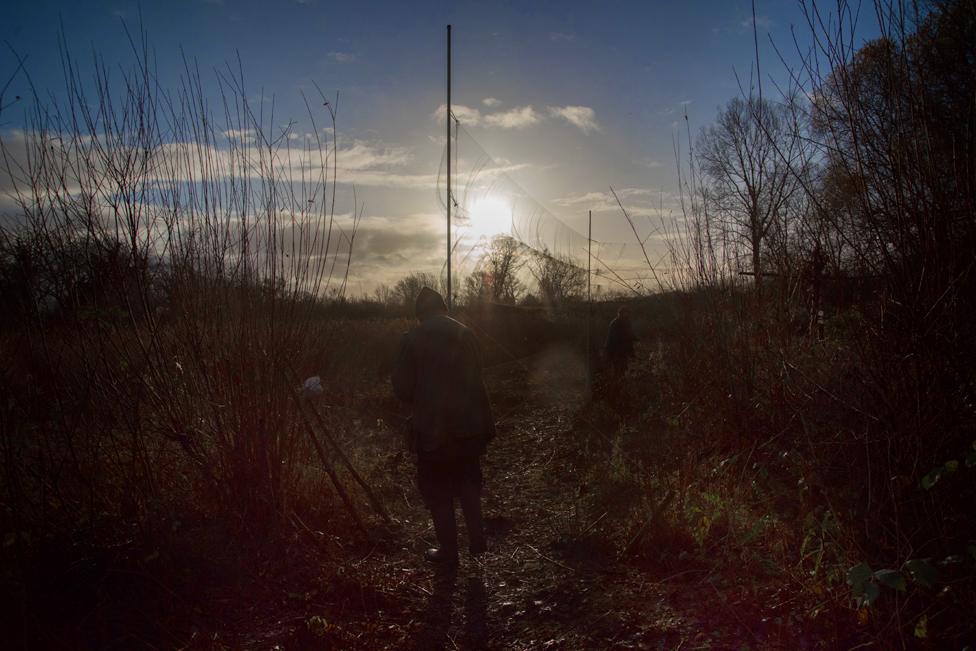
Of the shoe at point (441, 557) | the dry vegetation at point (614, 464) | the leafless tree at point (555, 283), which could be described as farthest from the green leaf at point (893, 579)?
the leafless tree at point (555, 283)

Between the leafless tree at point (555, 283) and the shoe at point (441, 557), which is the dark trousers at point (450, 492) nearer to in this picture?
the shoe at point (441, 557)

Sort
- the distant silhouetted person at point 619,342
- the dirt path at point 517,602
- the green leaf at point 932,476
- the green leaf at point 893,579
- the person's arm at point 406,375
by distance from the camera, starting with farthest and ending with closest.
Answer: the distant silhouetted person at point 619,342
the person's arm at point 406,375
the dirt path at point 517,602
the green leaf at point 932,476
the green leaf at point 893,579

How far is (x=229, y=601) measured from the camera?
3.56 m

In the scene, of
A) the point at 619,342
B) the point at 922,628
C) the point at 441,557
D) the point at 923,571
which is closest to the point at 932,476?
the point at 923,571

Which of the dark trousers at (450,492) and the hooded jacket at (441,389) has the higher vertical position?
the hooded jacket at (441,389)

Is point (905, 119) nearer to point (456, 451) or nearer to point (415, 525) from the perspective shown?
point (456, 451)

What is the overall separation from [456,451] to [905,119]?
11.0ft

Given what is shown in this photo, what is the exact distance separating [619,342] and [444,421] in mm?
7616

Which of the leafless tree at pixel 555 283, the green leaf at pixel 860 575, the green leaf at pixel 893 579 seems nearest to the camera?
the green leaf at pixel 893 579

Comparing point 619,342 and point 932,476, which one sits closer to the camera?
point 932,476

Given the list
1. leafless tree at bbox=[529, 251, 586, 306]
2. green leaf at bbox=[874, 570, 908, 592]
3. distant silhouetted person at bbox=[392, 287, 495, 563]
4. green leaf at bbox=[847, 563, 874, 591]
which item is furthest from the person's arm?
leafless tree at bbox=[529, 251, 586, 306]

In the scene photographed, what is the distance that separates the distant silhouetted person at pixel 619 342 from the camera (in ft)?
37.9

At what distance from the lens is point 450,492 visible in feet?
15.1

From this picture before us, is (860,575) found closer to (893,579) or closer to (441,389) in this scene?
(893,579)
